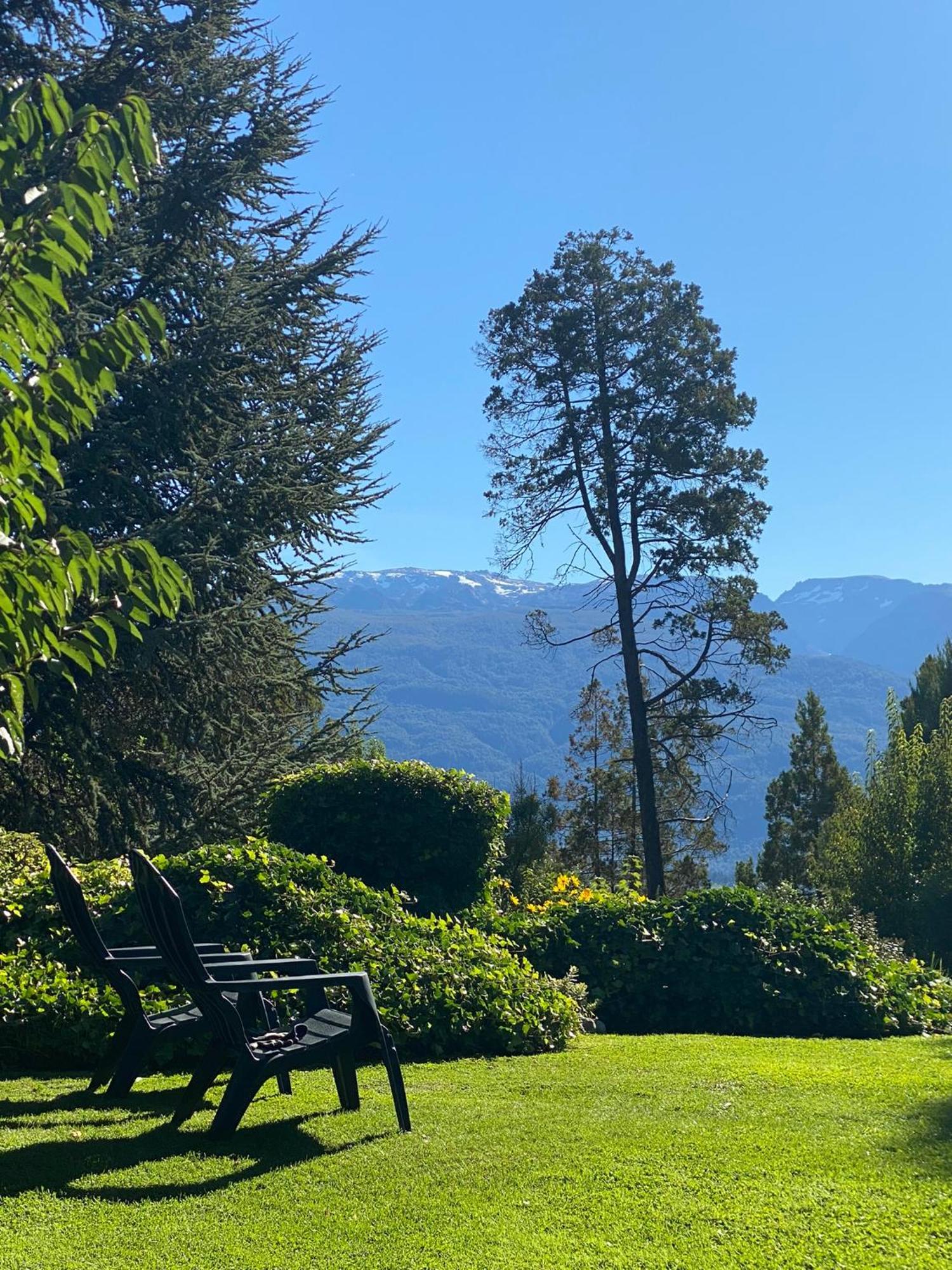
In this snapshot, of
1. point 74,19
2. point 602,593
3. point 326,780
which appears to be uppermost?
point 74,19

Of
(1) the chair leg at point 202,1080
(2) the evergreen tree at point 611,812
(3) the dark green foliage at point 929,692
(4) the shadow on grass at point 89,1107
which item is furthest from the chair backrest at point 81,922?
(2) the evergreen tree at point 611,812

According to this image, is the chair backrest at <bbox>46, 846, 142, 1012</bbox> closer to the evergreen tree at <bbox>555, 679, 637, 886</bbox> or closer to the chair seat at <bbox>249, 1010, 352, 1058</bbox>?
the chair seat at <bbox>249, 1010, 352, 1058</bbox>

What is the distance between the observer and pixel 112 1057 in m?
5.73

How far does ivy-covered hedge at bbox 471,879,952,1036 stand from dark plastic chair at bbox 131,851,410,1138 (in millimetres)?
3595

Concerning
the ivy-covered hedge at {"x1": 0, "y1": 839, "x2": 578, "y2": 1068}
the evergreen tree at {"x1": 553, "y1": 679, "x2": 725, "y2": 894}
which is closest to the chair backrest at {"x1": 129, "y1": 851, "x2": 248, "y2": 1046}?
the ivy-covered hedge at {"x1": 0, "y1": 839, "x2": 578, "y2": 1068}

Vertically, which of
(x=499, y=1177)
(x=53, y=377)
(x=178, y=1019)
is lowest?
(x=499, y=1177)

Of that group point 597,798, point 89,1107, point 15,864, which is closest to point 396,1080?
point 89,1107

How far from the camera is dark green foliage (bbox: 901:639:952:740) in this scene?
28203mm

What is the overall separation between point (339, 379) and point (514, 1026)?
1225 centimetres

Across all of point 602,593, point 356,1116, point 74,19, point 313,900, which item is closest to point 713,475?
point 602,593

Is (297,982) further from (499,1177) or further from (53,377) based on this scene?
(53,377)

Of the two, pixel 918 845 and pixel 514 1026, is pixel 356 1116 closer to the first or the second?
pixel 514 1026

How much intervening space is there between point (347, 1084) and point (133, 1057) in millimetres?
1027

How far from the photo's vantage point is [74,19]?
49.7 ft
